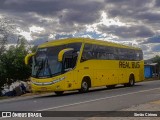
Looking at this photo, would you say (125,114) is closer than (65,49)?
Yes

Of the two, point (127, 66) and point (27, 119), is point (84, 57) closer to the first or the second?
point (127, 66)

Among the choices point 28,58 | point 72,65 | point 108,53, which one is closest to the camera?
point 72,65

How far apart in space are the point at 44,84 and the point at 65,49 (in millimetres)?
2461

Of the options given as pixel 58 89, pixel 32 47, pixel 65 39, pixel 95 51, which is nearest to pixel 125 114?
pixel 58 89

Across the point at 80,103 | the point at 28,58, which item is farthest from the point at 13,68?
→ the point at 80,103

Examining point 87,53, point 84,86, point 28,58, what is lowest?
point 84,86

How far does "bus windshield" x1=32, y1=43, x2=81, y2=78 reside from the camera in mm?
22359

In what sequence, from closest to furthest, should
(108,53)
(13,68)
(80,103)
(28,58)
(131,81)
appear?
(80,103), (28,58), (108,53), (131,81), (13,68)

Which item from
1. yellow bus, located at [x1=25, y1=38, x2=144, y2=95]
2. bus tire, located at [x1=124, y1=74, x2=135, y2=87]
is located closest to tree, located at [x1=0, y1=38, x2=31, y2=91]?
bus tire, located at [x1=124, y1=74, x2=135, y2=87]

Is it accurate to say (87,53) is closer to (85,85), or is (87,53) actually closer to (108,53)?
(85,85)

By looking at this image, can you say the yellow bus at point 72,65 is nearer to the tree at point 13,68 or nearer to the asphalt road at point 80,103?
the asphalt road at point 80,103

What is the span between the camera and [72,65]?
75.4 ft

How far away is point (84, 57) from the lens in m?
24.1

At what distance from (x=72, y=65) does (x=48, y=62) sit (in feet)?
4.94
